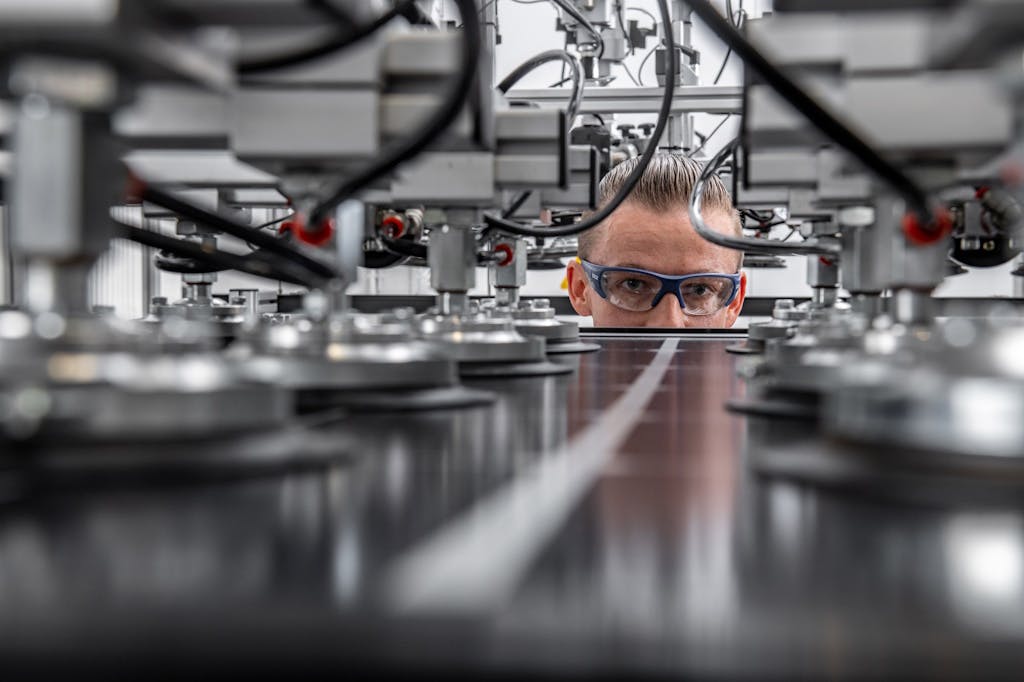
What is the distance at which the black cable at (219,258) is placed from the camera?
2.93 feet

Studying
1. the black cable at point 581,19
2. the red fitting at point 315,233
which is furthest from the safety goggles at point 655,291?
the red fitting at point 315,233

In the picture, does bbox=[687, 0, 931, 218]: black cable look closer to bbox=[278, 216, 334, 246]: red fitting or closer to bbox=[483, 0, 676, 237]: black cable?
bbox=[278, 216, 334, 246]: red fitting

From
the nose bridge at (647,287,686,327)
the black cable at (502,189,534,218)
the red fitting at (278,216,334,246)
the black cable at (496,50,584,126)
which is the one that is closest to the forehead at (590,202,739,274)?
the nose bridge at (647,287,686,327)

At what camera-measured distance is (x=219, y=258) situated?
989 mm

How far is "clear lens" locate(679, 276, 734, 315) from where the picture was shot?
2963mm

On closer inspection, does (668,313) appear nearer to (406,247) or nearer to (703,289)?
(703,289)

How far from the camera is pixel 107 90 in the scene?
0.45 metres

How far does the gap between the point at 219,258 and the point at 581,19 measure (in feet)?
6.14

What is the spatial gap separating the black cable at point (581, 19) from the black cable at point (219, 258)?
175 cm

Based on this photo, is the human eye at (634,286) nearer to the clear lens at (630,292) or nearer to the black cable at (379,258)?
the clear lens at (630,292)

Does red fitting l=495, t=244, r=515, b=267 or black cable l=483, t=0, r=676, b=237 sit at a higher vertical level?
black cable l=483, t=0, r=676, b=237

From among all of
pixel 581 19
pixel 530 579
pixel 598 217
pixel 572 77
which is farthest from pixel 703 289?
pixel 530 579

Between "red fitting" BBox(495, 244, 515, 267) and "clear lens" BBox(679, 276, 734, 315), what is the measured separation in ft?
4.77

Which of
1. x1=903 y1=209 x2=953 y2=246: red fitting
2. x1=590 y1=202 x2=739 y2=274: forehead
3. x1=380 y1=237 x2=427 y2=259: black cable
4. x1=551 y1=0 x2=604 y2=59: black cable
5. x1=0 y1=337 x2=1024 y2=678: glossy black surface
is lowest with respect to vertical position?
x1=0 y1=337 x2=1024 y2=678: glossy black surface
